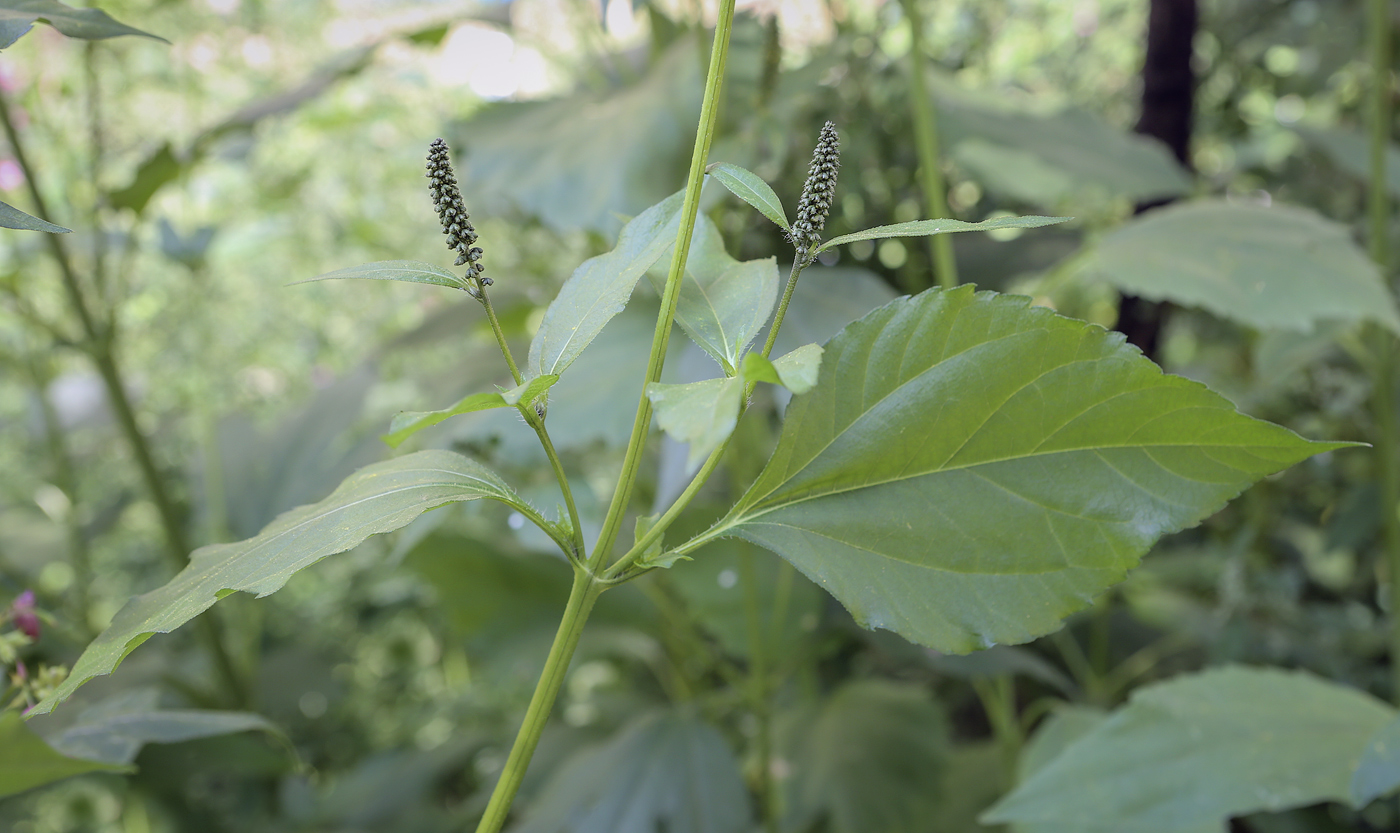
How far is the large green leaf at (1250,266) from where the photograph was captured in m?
0.58

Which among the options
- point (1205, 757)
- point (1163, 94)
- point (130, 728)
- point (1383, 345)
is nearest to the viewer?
point (130, 728)

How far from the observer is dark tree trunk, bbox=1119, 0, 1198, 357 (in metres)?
0.85

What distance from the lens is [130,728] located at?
0.34 metres

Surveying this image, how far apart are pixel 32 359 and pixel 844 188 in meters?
0.91

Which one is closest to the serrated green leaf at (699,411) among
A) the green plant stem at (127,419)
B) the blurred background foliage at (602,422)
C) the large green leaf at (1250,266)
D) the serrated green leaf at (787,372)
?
the serrated green leaf at (787,372)

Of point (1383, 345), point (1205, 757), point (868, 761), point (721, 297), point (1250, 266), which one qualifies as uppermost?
point (721, 297)

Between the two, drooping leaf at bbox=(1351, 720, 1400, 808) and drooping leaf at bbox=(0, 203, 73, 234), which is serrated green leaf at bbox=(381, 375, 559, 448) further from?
drooping leaf at bbox=(1351, 720, 1400, 808)

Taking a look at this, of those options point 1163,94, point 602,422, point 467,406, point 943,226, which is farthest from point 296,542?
point 1163,94

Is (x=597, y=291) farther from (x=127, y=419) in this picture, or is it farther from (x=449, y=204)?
(x=127, y=419)

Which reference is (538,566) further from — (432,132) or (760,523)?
(432,132)

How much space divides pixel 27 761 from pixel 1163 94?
3.43 ft

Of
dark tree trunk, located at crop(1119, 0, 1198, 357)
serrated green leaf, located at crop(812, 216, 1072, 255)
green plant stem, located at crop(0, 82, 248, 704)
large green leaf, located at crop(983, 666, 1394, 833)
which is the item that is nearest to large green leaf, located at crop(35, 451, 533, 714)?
serrated green leaf, located at crop(812, 216, 1072, 255)

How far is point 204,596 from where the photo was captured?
22 cm

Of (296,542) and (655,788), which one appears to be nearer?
(296,542)
